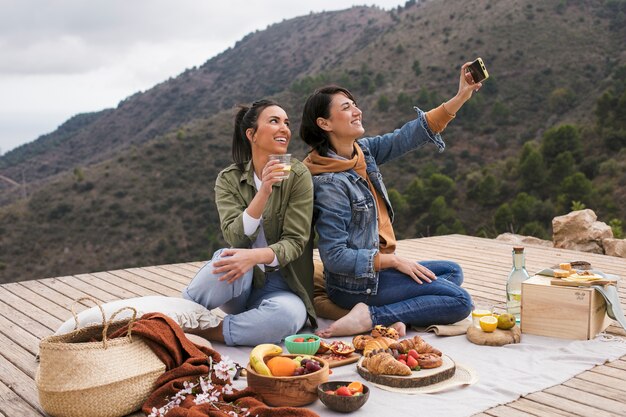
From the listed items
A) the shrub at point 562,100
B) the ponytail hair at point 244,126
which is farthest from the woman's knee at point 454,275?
the shrub at point 562,100

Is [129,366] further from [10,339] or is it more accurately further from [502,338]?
[502,338]

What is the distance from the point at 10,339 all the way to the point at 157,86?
57.5 meters

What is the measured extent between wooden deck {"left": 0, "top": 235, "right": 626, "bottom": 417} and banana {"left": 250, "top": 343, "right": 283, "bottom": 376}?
72cm

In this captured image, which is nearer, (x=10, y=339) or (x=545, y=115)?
(x=10, y=339)

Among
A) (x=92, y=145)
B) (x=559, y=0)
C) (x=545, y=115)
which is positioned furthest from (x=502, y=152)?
(x=92, y=145)

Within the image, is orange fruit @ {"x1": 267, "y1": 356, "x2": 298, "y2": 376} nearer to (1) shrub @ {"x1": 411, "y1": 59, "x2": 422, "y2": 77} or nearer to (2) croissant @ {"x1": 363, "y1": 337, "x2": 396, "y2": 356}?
(2) croissant @ {"x1": 363, "y1": 337, "x2": 396, "y2": 356}

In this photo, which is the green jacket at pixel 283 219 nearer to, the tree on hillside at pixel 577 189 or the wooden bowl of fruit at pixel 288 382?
the wooden bowl of fruit at pixel 288 382

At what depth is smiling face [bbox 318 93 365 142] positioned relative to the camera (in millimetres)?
2959

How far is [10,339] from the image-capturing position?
3.18 metres

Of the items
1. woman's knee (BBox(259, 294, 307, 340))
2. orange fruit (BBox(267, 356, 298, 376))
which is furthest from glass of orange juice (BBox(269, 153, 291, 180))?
orange fruit (BBox(267, 356, 298, 376))

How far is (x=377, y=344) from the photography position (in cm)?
264

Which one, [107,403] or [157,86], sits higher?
[157,86]

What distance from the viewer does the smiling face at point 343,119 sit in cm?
296

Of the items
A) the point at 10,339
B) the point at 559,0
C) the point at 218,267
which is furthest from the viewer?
the point at 559,0
